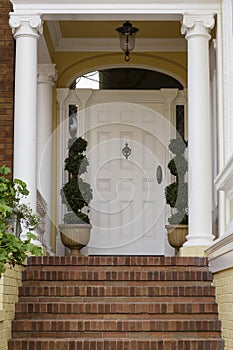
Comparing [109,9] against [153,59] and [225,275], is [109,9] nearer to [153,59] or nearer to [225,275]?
[153,59]

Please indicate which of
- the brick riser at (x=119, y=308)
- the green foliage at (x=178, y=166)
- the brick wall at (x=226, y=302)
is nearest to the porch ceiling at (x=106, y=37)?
the green foliage at (x=178, y=166)

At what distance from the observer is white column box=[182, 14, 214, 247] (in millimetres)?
9469

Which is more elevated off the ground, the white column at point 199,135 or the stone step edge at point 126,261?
the white column at point 199,135

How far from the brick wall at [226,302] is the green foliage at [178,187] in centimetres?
313

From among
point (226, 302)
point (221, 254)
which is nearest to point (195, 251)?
point (221, 254)

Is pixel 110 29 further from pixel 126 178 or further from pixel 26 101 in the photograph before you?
pixel 26 101

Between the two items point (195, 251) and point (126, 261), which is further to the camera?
point (195, 251)

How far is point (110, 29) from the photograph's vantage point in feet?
39.2

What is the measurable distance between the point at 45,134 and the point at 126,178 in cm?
142

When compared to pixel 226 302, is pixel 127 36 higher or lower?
higher

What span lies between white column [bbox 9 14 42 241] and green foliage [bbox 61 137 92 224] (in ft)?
6.74

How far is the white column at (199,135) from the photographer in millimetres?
9469

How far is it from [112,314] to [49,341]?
0.83m

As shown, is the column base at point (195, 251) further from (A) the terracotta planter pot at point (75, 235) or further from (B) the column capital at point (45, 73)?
(B) the column capital at point (45, 73)
